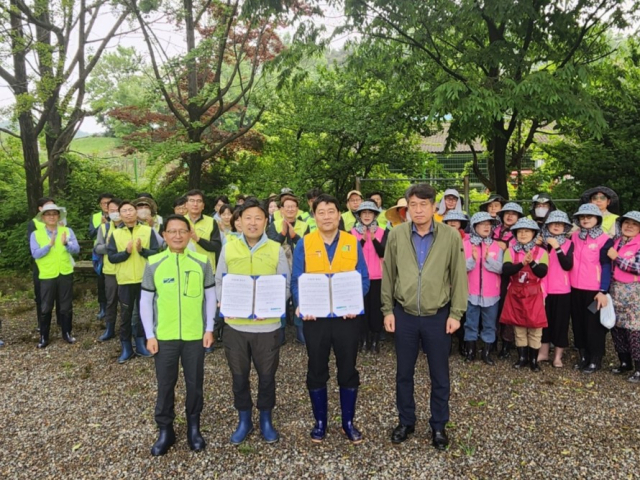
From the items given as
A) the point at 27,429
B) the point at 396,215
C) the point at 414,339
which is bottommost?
the point at 27,429

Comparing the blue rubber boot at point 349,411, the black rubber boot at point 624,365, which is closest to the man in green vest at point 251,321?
the blue rubber boot at point 349,411

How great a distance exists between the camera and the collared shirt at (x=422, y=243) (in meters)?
3.39

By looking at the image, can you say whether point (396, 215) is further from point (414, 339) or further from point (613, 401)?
point (613, 401)

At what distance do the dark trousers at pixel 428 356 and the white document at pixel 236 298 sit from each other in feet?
4.10

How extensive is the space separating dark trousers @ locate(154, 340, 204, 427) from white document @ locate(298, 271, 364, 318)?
3.25 ft

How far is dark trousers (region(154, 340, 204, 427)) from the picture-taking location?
340 cm

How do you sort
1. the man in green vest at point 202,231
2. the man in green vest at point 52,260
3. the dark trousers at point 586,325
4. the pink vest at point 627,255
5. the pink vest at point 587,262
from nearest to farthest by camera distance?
the pink vest at point 627,255 → the pink vest at point 587,262 → the dark trousers at point 586,325 → the man in green vest at point 202,231 → the man in green vest at point 52,260

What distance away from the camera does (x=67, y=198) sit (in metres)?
11.9

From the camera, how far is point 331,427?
3.83 metres

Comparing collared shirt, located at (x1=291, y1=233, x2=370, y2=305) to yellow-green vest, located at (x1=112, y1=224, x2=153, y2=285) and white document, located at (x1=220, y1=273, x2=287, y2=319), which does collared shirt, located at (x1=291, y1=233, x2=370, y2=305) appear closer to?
white document, located at (x1=220, y1=273, x2=287, y2=319)

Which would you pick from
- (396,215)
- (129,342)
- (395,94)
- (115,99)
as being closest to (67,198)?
(115,99)

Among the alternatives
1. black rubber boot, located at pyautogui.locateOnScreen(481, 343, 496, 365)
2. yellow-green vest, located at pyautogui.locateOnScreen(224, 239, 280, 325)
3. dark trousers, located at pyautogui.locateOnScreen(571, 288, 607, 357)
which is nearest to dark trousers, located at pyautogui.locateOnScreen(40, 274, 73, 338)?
yellow-green vest, located at pyautogui.locateOnScreen(224, 239, 280, 325)

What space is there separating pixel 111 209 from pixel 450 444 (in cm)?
598

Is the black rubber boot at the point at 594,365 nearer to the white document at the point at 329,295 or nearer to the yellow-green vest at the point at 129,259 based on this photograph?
the white document at the point at 329,295
